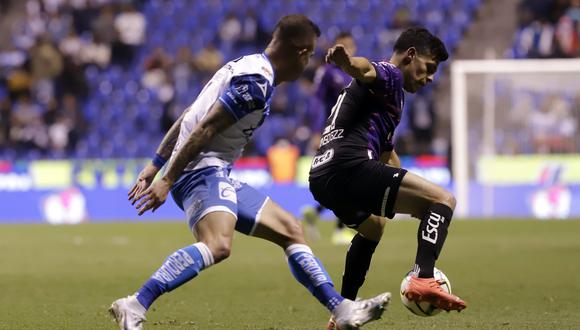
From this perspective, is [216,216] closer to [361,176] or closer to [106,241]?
[361,176]

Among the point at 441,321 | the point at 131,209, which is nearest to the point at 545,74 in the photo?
the point at 131,209

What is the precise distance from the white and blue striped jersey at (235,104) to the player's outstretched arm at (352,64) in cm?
38

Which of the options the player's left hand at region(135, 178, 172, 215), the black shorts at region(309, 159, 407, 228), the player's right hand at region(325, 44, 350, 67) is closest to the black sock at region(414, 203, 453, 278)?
the black shorts at region(309, 159, 407, 228)

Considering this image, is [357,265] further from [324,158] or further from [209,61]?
[209,61]

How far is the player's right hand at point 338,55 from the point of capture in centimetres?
613

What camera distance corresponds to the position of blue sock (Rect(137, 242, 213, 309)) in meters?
6.00

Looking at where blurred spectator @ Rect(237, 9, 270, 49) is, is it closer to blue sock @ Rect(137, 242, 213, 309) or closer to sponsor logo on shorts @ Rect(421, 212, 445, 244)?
Answer: sponsor logo on shorts @ Rect(421, 212, 445, 244)

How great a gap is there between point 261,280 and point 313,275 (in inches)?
164

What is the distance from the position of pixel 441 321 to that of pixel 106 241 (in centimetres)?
888

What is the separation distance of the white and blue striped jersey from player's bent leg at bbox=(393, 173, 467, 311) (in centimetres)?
98

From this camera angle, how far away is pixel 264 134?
74.8ft

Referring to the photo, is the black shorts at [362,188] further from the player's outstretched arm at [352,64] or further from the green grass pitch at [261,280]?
the green grass pitch at [261,280]

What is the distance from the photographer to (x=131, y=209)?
2127cm

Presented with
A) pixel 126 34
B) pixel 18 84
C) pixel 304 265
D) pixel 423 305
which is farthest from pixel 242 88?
pixel 126 34
